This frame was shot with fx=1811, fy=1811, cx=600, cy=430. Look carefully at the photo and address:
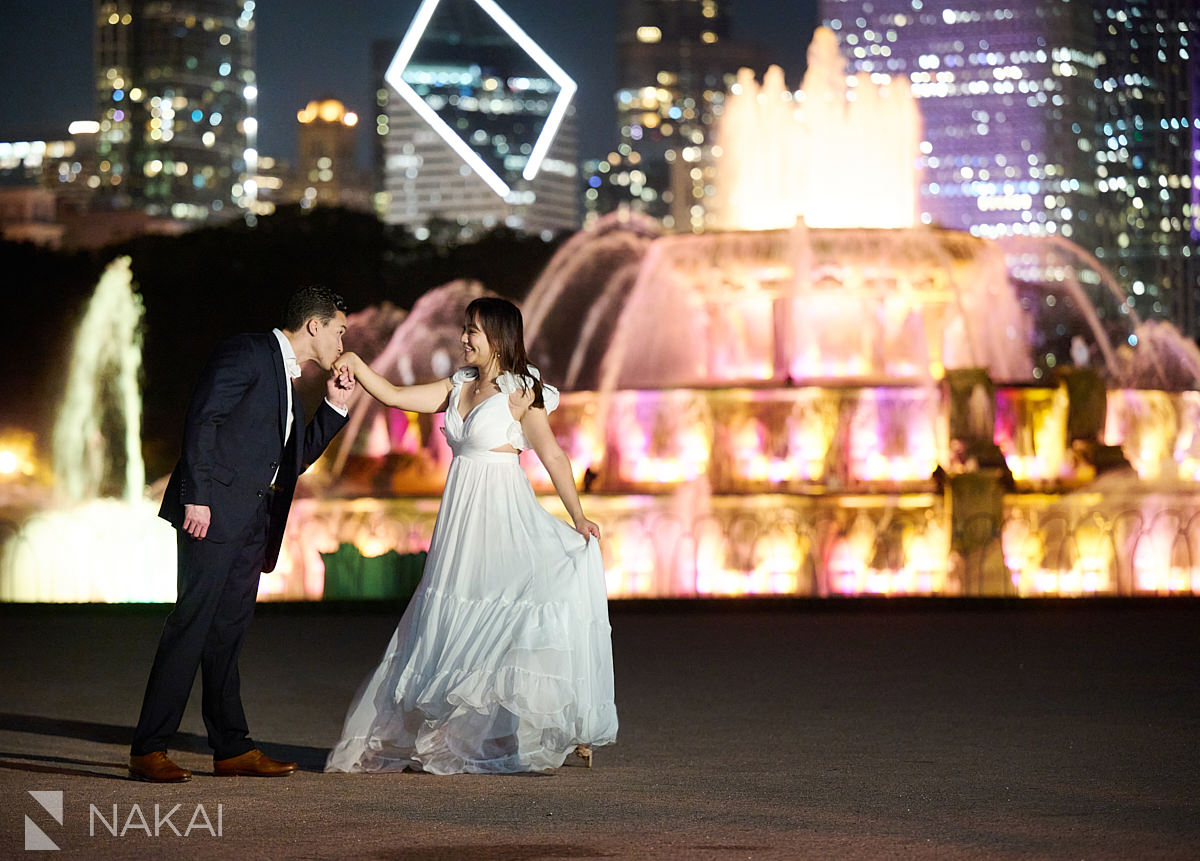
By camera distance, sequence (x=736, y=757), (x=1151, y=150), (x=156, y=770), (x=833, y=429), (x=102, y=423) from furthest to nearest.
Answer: (x=1151, y=150) → (x=102, y=423) → (x=833, y=429) → (x=736, y=757) → (x=156, y=770)

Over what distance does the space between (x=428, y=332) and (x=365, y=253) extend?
8.10 m

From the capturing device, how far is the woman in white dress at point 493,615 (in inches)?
279

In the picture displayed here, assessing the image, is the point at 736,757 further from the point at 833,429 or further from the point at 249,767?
the point at 833,429

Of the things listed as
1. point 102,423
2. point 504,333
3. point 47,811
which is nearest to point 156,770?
point 47,811

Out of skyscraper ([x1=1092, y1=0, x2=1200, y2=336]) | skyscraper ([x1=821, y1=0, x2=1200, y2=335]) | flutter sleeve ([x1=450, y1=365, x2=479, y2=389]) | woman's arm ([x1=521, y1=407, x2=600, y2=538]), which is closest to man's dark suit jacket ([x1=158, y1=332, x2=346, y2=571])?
flutter sleeve ([x1=450, y1=365, x2=479, y2=389])

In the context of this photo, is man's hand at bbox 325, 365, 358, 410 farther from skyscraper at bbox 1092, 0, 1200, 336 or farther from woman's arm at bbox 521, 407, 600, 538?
skyscraper at bbox 1092, 0, 1200, 336

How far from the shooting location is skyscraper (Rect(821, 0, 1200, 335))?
138m

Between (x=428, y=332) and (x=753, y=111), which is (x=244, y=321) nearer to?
(x=428, y=332)

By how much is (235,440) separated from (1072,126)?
458 feet

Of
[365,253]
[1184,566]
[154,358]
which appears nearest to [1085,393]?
[1184,566]

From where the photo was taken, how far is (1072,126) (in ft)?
457

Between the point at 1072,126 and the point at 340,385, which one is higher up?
the point at 1072,126

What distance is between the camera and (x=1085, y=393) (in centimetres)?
1988

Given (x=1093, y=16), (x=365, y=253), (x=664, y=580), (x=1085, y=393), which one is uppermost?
(x=1093, y=16)
